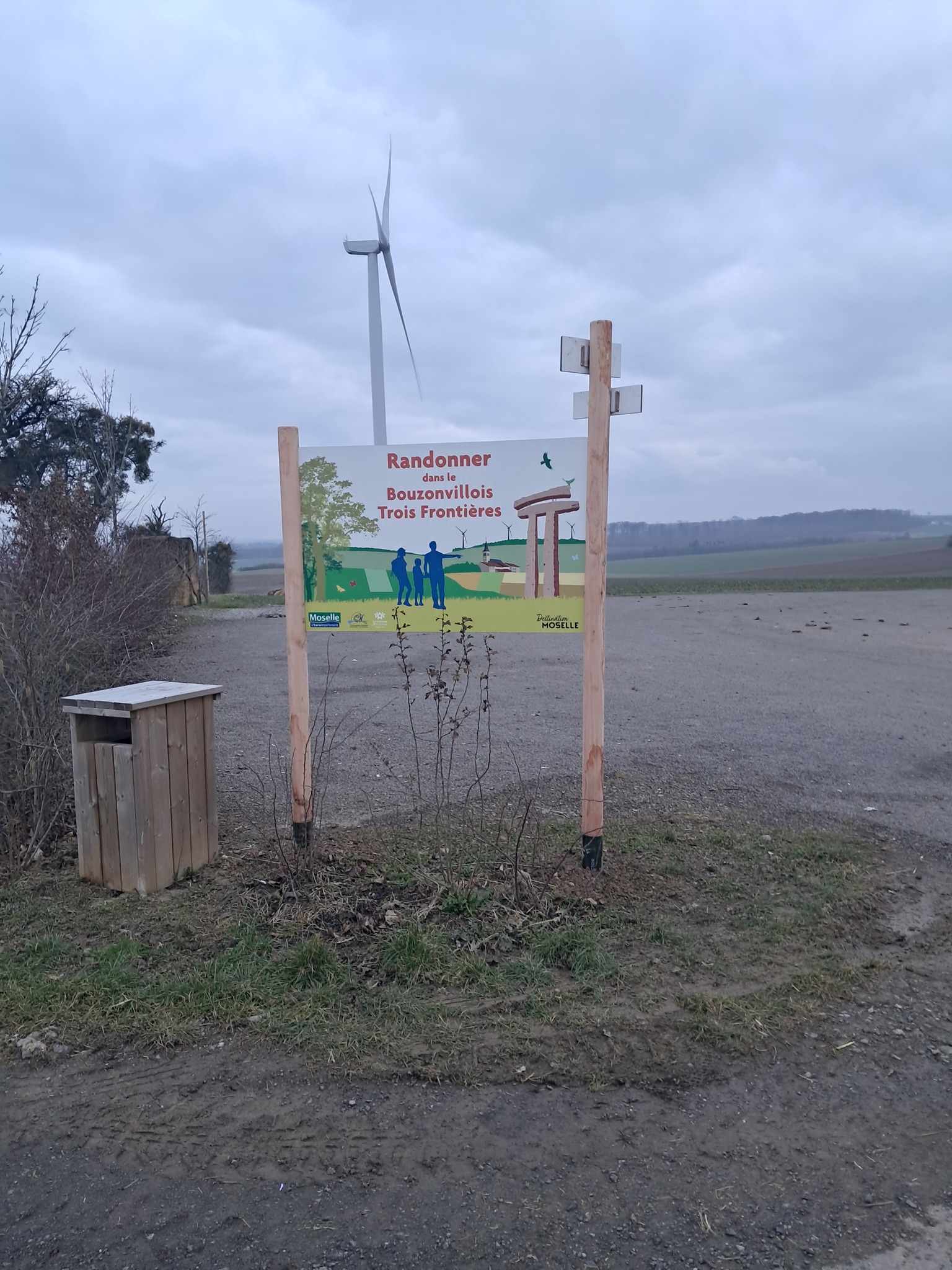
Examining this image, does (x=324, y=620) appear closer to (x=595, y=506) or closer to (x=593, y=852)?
(x=595, y=506)

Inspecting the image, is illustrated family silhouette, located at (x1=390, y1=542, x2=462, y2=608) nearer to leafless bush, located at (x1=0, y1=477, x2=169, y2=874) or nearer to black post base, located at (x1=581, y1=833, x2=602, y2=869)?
black post base, located at (x1=581, y1=833, x2=602, y2=869)

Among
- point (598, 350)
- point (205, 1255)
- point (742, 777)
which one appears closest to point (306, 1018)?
point (205, 1255)

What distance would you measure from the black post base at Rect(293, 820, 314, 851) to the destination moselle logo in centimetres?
102

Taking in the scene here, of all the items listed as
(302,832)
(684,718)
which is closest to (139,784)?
(302,832)

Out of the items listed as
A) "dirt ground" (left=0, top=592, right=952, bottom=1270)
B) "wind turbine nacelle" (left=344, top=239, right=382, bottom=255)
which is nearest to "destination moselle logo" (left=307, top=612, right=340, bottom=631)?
"dirt ground" (left=0, top=592, right=952, bottom=1270)

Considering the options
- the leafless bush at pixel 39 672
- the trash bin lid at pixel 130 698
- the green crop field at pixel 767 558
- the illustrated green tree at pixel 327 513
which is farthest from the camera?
the green crop field at pixel 767 558

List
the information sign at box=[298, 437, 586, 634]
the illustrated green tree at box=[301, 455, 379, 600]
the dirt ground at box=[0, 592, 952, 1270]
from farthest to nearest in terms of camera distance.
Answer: the illustrated green tree at box=[301, 455, 379, 600]
the information sign at box=[298, 437, 586, 634]
the dirt ground at box=[0, 592, 952, 1270]

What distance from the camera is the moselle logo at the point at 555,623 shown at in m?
4.71

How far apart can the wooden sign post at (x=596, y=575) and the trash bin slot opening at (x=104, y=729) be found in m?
2.31

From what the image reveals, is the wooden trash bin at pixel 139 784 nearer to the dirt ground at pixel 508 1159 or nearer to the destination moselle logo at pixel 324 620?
the destination moselle logo at pixel 324 620

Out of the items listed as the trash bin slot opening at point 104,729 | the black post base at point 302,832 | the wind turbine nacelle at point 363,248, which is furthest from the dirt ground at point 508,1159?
the wind turbine nacelle at point 363,248

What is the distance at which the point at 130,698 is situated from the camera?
455 centimetres

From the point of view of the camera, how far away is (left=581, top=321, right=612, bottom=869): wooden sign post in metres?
4.53

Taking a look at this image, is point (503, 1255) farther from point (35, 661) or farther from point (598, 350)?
point (35, 661)
